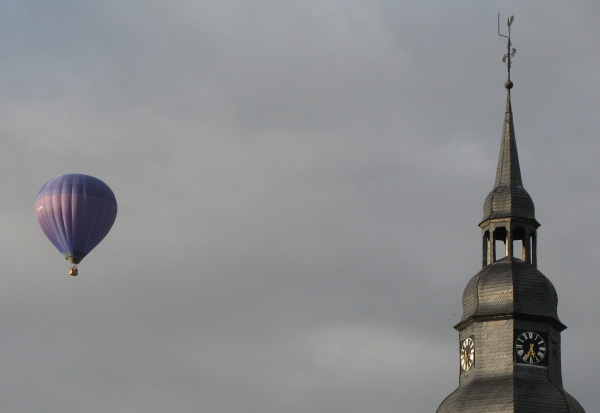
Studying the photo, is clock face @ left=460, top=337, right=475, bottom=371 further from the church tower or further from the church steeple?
the church steeple

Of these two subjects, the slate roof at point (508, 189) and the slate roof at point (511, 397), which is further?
the slate roof at point (508, 189)

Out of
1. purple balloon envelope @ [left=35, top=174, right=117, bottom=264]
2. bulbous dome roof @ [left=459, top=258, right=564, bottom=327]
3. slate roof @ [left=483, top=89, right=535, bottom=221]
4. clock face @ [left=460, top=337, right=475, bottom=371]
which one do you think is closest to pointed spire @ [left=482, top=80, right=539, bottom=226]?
slate roof @ [left=483, top=89, right=535, bottom=221]

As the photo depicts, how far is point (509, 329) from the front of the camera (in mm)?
117688

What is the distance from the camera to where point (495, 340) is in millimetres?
117875

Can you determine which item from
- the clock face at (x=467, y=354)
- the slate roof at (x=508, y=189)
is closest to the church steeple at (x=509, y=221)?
the slate roof at (x=508, y=189)

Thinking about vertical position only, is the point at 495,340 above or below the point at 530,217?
below

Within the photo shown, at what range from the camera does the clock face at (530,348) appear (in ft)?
384

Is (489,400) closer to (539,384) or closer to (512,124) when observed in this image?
(539,384)

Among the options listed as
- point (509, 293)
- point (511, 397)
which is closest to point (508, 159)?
point (509, 293)

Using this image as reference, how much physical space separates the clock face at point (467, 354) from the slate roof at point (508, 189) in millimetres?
8456

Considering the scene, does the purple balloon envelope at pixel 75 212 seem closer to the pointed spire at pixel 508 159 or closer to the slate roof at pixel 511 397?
the slate roof at pixel 511 397

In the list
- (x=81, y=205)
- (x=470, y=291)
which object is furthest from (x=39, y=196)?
(x=470, y=291)

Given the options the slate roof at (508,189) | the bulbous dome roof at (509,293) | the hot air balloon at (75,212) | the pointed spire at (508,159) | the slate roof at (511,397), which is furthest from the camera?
the pointed spire at (508,159)

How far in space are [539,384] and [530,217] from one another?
39.5 feet
